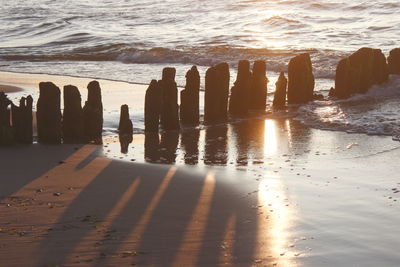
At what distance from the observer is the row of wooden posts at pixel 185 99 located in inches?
392

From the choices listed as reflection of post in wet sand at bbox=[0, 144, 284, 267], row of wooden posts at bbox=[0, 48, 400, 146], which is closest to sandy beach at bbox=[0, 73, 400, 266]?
reflection of post in wet sand at bbox=[0, 144, 284, 267]

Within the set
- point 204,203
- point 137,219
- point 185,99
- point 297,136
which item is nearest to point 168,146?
point 185,99

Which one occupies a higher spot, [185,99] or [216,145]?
[185,99]

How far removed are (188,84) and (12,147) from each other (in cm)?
304

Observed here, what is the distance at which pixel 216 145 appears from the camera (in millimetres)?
10695

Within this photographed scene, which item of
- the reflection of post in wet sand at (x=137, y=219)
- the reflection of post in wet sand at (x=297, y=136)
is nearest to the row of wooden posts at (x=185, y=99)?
the reflection of post in wet sand at (x=297, y=136)

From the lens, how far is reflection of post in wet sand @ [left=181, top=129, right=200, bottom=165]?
974 centimetres

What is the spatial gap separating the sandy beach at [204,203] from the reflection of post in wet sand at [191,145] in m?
0.02

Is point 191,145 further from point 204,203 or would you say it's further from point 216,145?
point 204,203

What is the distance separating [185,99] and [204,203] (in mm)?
4506

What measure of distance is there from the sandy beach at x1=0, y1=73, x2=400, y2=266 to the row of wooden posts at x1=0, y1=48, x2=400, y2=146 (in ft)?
1.07

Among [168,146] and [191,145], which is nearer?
[168,146]

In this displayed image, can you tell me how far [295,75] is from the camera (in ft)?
45.1

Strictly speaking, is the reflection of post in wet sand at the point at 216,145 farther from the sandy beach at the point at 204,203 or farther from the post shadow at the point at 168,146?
the post shadow at the point at 168,146
